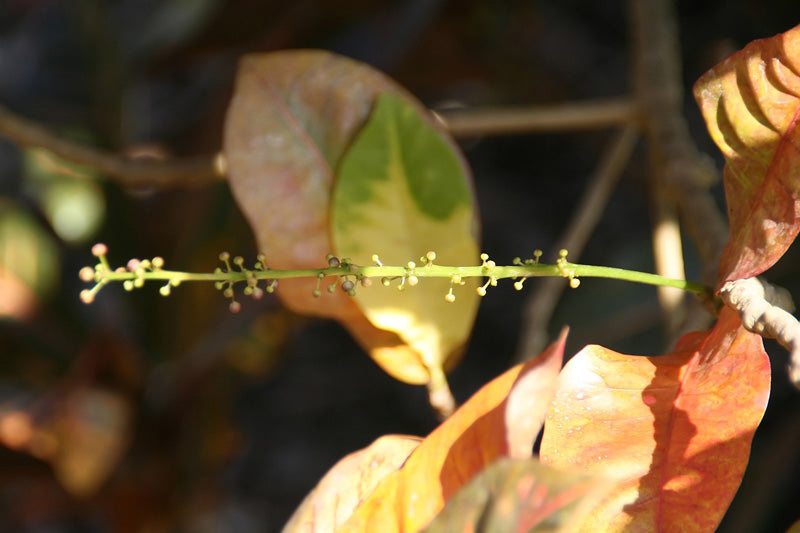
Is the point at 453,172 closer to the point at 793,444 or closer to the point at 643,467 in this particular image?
the point at 643,467

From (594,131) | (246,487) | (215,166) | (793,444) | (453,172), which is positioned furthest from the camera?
(246,487)

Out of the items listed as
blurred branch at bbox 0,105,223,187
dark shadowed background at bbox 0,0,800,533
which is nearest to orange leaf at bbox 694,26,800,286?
blurred branch at bbox 0,105,223,187

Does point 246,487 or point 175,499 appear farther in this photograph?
point 246,487

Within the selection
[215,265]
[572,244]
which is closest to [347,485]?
[572,244]

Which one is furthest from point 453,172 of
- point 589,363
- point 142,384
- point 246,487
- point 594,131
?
point 246,487

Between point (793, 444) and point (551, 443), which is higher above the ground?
point (793, 444)

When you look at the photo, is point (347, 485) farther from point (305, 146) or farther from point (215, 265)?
point (215, 265)
